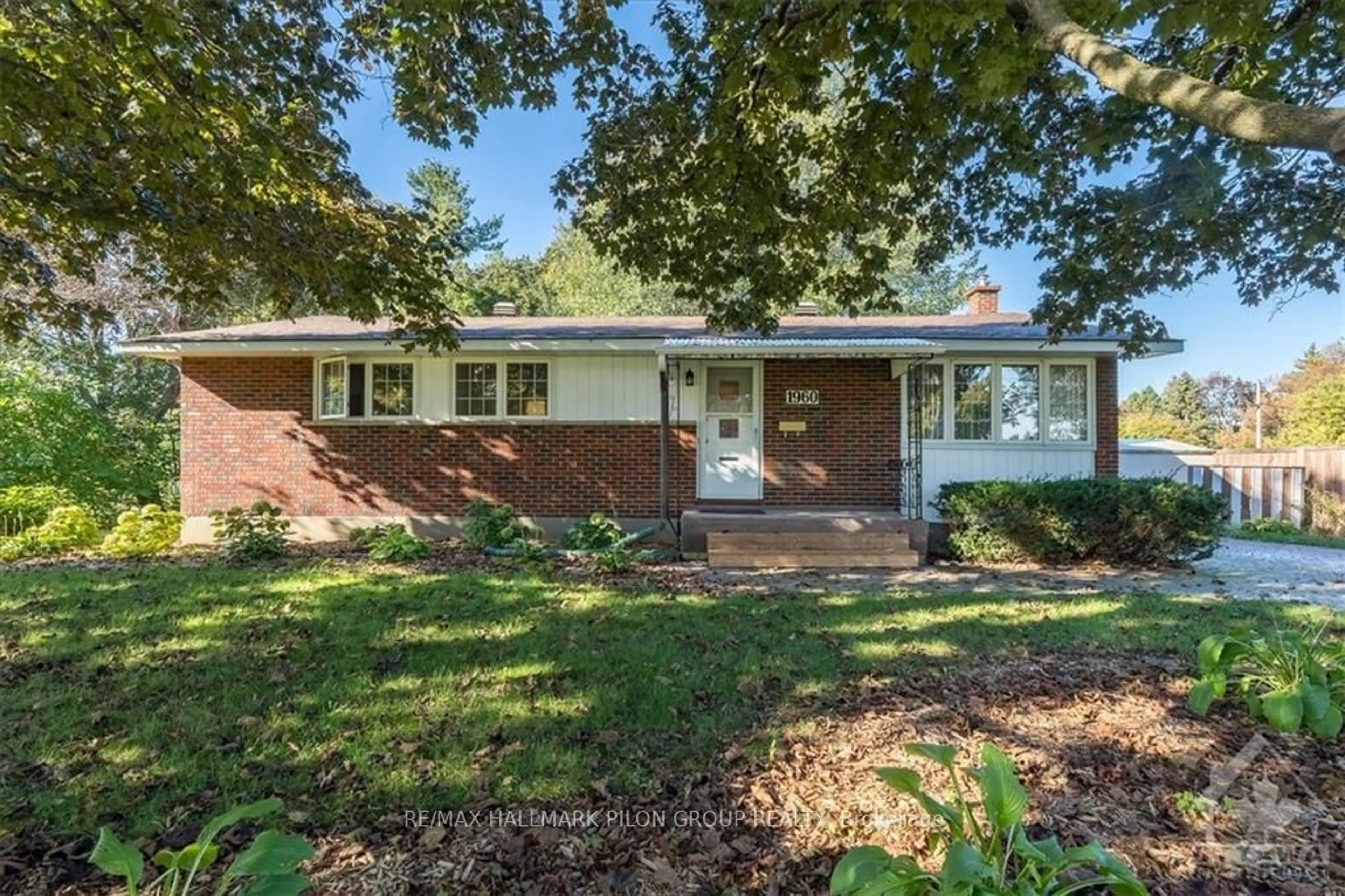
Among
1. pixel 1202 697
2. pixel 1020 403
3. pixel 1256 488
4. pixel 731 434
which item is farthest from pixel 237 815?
pixel 1256 488

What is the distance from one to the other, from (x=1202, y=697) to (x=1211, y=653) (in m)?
0.27

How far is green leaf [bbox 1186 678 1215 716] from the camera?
306 cm

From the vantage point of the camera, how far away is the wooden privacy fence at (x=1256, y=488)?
1317 centimetres

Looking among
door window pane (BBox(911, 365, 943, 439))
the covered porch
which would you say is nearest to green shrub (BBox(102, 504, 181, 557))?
the covered porch

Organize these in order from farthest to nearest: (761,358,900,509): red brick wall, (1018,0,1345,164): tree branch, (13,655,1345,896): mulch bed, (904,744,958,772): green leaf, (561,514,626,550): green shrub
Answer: (761,358,900,509): red brick wall → (561,514,626,550): green shrub → (1018,0,1345,164): tree branch → (13,655,1345,896): mulch bed → (904,744,958,772): green leaf

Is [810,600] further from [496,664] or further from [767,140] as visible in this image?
[767,140]

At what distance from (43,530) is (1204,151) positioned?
1327 centimetres

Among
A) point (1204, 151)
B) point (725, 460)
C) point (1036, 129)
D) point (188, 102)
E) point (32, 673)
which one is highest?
point (1036, 129)

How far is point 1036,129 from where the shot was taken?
18.0 feet

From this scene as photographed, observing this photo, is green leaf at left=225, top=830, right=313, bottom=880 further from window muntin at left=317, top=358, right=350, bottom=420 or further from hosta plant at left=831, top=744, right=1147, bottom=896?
window muntin at left=317, top=358, right=350, bottom=420

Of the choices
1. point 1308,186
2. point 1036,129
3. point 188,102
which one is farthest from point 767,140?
point 1308,186

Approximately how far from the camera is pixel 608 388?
10148 millimetres

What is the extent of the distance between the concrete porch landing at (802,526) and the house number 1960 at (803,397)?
1.86m

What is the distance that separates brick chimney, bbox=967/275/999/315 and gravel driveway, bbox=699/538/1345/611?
644 cm
